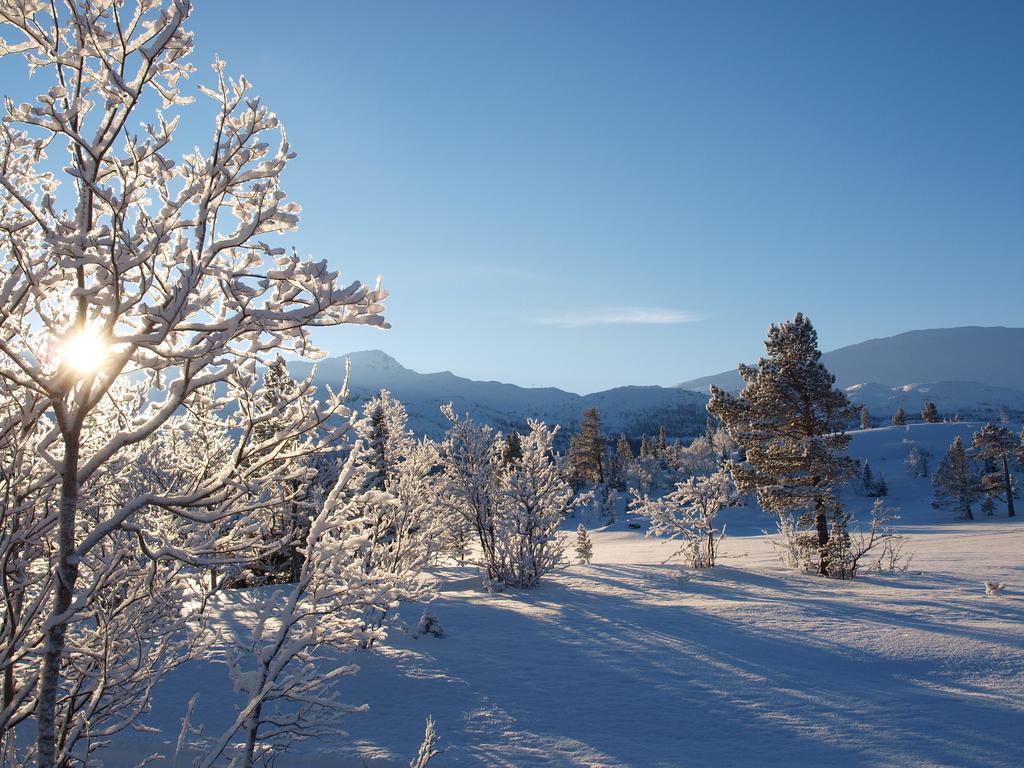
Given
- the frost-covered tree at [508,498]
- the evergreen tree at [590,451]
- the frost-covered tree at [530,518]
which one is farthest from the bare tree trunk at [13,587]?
the evergreen tree at [590,451]

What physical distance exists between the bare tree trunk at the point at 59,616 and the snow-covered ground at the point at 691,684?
4.27 metres

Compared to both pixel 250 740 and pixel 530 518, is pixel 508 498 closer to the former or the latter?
pixel 530 518

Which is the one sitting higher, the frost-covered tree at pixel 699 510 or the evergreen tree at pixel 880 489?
the frost-covered tree at pixel 699 510

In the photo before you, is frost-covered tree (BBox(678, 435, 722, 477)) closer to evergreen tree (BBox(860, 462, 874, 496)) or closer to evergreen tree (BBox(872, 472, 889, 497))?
evergreen tree (BBox(860, 462, 874, 496))

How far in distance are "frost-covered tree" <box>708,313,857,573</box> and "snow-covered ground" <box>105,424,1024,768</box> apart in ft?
9.20

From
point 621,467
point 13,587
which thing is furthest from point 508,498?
point 621,467

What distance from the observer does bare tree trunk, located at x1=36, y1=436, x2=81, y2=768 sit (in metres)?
2.54

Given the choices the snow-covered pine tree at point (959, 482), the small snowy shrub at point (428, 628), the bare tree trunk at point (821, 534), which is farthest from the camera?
the snow-covered pine tree at point (959, 482)

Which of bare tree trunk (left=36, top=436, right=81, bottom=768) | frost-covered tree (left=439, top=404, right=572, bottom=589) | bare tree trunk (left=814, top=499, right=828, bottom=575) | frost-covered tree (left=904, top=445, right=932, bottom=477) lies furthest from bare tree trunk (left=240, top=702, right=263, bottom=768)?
frost-covered tree (left=904, top=445, right=932, bottom=477)

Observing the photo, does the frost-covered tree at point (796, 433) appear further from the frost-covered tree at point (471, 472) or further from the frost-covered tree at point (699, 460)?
the frost-covered tree at point (699, 460)

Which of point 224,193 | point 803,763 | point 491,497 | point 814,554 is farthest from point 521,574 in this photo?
point 224,193

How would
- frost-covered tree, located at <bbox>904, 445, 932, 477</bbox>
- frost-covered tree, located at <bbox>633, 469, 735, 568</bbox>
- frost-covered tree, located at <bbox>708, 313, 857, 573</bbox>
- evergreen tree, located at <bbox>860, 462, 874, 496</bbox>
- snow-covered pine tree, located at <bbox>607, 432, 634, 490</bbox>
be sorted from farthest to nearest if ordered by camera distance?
snow-covered pine tree, located at <bbox>607, 432, 634, 490</bbox>
frost-covered tree, located at <bbox>904, 445, 932, 477</bbox>
evergreen tree, located at <bbox>860, 462, 874, 496</bbox>
frost-covered tree, located at <bbox>633, 469, 735, 568</bbox>
frost-covered tree, located at <bbox>708, 313, 857, 573</bbox>

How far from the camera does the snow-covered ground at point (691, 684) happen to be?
241 inches

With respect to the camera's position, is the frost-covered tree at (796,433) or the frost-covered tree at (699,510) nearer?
the frost-covered tree at (796,433)
